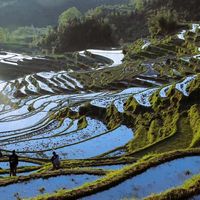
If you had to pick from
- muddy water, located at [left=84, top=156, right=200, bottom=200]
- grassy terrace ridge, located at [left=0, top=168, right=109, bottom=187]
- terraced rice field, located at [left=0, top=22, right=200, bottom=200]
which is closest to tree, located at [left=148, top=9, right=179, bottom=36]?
terraced rice field, located at [left=0, top=22, right=200, bottom=200]

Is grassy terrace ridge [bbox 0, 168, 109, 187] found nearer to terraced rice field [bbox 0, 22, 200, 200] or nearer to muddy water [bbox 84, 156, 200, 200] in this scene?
terraced rice field [bbox 0, 22, 200, 200]

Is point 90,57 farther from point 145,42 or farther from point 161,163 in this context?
point 161,163

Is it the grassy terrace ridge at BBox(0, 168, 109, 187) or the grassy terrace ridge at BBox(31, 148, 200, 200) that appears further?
the grassy terrace ridge at BBox(0, 168, 109, 187)

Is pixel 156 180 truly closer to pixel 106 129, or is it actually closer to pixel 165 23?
pixel 106 129

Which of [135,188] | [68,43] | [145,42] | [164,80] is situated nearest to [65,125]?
[164,80]

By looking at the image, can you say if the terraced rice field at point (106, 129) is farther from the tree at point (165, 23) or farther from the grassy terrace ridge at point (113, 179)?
the tree at point (165, 23)

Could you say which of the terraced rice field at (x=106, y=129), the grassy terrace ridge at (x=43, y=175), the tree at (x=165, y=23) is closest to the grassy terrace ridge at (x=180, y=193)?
the terraced rice field at (x=106, y=129)

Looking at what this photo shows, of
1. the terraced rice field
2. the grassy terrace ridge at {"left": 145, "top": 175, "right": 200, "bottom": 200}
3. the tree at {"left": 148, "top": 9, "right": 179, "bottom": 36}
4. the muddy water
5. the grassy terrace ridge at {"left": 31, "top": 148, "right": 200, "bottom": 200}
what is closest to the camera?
the grassy terrace ridge at {"left": 145, "top": 175, "right": 200, "bottom": 200}

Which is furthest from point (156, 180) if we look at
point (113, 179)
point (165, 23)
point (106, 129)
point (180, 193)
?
point (165, 23)
